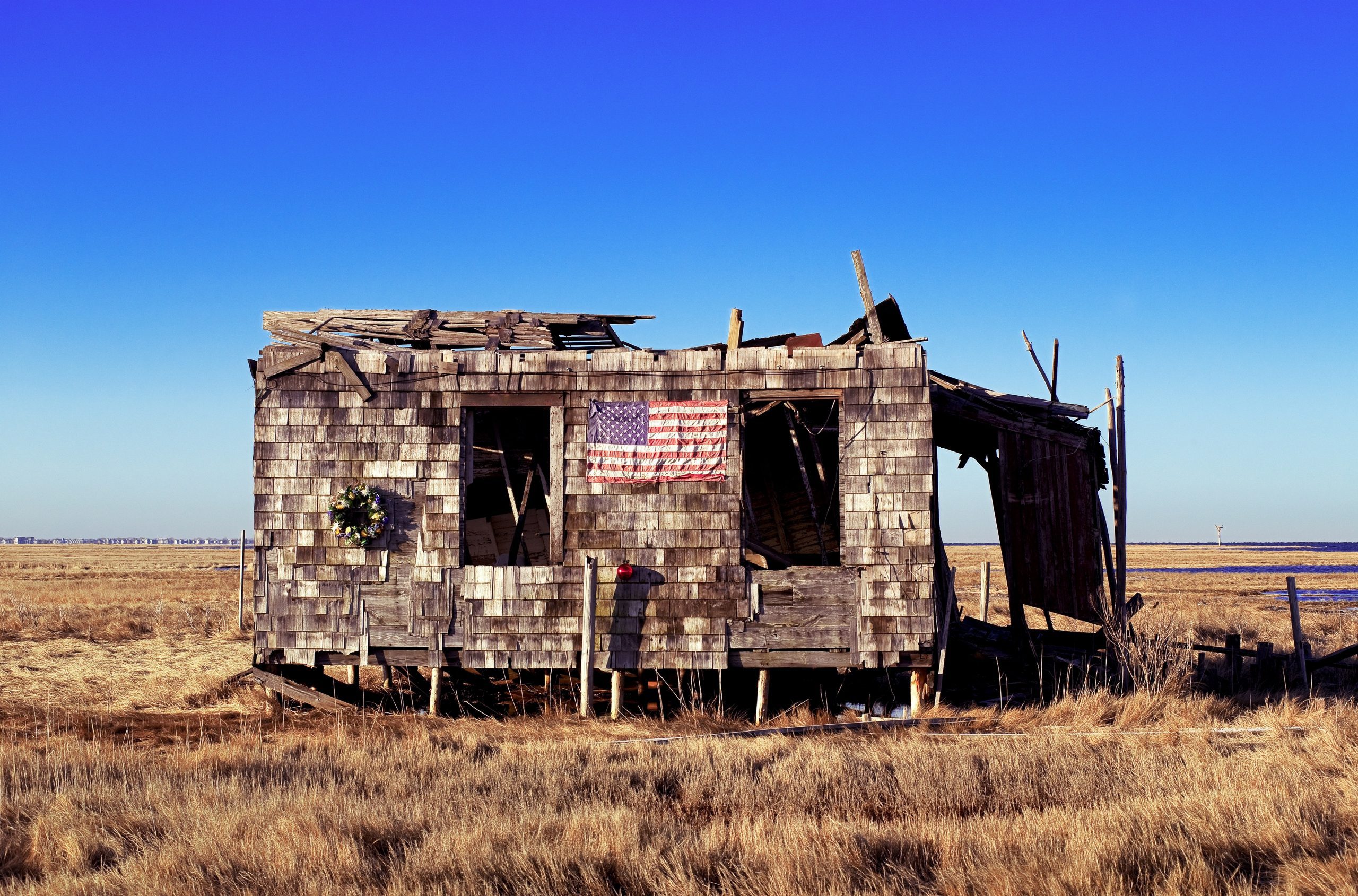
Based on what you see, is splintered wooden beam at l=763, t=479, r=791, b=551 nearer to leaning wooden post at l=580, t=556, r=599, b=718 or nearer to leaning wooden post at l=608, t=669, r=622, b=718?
leaning wooden post at l=608, t=669, r=622, b=718

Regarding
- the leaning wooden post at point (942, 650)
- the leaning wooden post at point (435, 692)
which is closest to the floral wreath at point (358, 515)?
the leaning wooden post at point (435, 692)

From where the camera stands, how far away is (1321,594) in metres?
39.4

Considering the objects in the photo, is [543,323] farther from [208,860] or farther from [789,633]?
[208,860]

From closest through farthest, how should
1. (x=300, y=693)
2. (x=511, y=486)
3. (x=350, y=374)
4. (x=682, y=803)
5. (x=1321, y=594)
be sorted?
1. (x=682, y=803)
2. (x=350, y=374)
3. (x=300, y=693)
4. (x=511, y=486)
5. (x=1321, y=594)

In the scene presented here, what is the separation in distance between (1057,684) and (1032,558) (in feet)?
5.77

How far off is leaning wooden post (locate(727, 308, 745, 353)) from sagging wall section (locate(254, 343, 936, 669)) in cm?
18

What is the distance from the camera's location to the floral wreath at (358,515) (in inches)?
467

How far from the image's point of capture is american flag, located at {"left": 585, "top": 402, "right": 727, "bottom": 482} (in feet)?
39.2

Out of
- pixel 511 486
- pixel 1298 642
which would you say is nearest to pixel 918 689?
pixel 1298 642

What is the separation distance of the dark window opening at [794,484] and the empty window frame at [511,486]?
110 inches

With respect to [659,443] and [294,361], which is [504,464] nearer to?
[659,443]

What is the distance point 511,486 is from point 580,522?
2.36 metres

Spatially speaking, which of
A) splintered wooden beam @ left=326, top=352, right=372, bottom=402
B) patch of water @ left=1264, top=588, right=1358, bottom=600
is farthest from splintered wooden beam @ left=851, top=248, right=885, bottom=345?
patch of water @ left=1264, top=588, right=1358, bottom=600

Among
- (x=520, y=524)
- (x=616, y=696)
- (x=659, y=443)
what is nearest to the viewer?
(x=616, y=696)
